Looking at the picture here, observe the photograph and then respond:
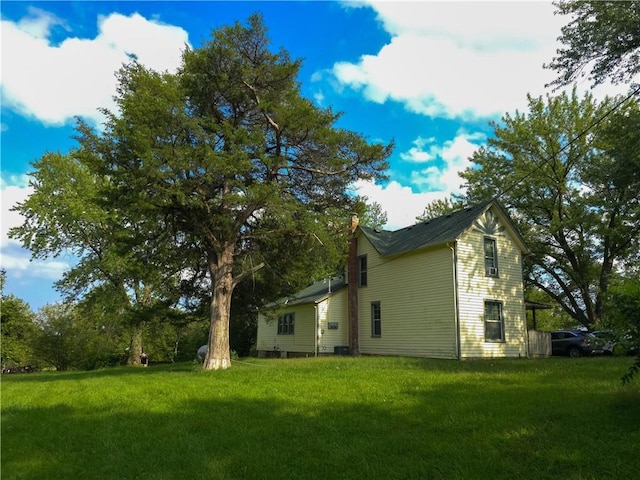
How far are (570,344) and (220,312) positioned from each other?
709 inches

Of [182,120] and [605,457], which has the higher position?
[182,120]

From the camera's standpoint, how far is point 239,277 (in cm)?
1767

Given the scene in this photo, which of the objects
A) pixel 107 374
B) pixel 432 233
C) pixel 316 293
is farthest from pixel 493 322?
pixel 107 374

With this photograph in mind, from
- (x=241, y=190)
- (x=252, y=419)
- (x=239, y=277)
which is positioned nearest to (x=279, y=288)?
(x=239, y=277)

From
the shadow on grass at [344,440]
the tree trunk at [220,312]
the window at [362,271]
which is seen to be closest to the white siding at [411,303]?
the window at [362,271]

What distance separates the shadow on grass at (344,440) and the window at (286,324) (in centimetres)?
2042

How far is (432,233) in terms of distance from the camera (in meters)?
21.4

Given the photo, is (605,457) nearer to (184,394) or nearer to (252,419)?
(252,419)

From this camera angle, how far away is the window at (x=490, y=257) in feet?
67.0

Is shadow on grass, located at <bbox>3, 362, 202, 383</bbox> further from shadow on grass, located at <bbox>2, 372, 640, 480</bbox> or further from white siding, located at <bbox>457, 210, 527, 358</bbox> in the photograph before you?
white siding, located at <bbox>457, 210, 527, 358</bbox>

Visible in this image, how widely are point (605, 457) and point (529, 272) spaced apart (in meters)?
28.0

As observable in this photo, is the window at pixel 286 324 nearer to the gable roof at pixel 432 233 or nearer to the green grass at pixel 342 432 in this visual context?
the gable roof at pixel 432 233

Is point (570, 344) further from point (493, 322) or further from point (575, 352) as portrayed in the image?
point (493, 322)

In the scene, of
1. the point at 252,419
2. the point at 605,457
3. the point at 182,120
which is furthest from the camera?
the point at 182,120
